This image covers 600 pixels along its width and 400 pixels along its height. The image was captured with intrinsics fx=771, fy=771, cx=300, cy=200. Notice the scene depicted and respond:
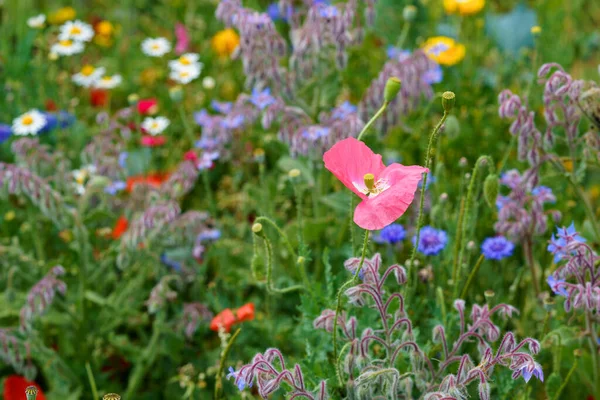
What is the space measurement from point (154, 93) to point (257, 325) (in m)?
1.67

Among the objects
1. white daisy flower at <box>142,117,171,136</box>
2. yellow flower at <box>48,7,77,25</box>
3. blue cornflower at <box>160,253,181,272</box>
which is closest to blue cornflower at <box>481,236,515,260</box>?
blue cornflower at <box>160,253,181,272</box>

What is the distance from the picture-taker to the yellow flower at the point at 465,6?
3177 mm

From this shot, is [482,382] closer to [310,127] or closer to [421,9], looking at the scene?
[310,127]

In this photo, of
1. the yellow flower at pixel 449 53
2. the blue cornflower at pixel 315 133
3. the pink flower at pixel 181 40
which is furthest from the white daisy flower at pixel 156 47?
the blue cornflower at pixel 315 133

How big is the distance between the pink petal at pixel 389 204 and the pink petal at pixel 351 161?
0.10 feet

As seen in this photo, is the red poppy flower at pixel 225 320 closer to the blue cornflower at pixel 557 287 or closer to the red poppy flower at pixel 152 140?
the blue cornflower at pixel 557 287

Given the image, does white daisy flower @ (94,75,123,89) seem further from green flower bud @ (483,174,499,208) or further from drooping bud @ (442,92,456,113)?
drooping bud @ (442,92,456,113)

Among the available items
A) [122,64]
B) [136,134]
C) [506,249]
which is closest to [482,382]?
[506,249]

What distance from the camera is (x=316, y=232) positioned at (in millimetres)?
2240

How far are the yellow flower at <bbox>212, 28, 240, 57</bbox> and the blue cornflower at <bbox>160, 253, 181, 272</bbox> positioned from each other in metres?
1.35

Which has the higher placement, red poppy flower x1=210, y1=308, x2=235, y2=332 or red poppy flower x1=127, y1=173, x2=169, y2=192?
red poppy flower x1=210, y1=308, x2=235, y2=332

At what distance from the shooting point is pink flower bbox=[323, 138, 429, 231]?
1.31 meters

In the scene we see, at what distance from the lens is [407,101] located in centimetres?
223

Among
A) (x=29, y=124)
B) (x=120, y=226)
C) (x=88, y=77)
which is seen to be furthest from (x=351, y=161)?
(x=88, y=77)
